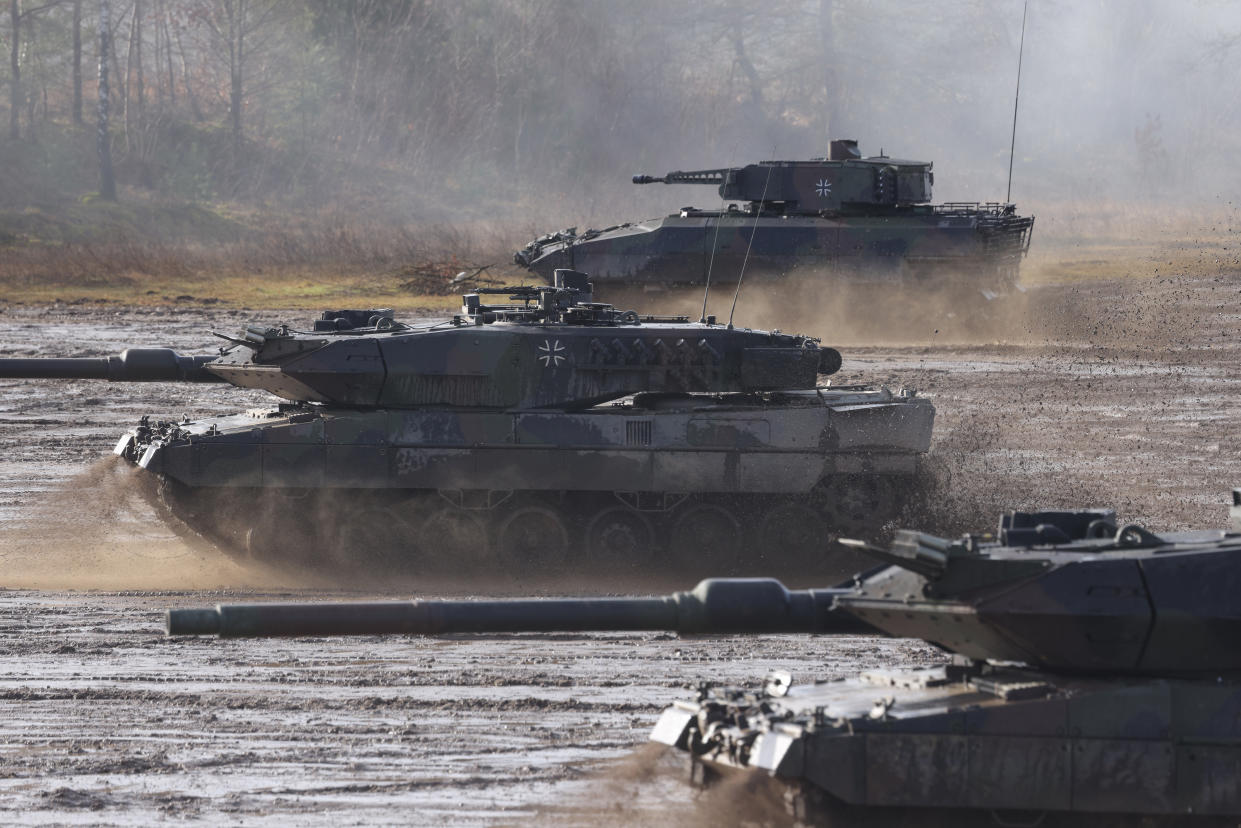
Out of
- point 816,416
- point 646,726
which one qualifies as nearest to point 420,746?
point 646,726

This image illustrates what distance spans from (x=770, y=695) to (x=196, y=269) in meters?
26.1

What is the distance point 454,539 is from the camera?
44.4 ft

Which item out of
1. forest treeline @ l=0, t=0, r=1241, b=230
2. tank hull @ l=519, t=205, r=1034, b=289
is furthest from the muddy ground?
forest treeline @ l=0, t=0, r=1241, b=230

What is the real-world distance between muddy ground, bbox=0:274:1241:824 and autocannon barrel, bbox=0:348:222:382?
0.90m

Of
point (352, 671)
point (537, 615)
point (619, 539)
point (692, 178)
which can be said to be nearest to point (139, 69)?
point (692, 178)

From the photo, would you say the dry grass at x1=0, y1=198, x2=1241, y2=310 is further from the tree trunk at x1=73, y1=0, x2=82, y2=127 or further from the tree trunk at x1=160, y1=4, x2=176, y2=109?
the tree trunk at x1=160, y1=4, x2=176, y2=109

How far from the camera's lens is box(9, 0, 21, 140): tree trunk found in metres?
38.4

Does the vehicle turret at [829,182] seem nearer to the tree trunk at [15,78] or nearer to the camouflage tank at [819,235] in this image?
the camouflage tank at [819,235]

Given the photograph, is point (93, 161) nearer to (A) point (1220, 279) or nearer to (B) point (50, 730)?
(A) point (1220, 279)

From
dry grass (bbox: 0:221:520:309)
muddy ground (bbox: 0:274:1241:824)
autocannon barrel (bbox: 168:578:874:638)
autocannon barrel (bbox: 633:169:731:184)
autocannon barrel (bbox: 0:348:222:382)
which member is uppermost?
autocannon barrel (bbox: 633:169:731:184)

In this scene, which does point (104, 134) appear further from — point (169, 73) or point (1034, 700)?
point (1034, 700)

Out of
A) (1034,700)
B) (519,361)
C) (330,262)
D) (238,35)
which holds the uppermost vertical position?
(238,35)

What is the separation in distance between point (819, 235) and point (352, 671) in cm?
1548

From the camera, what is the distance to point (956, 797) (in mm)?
6887
